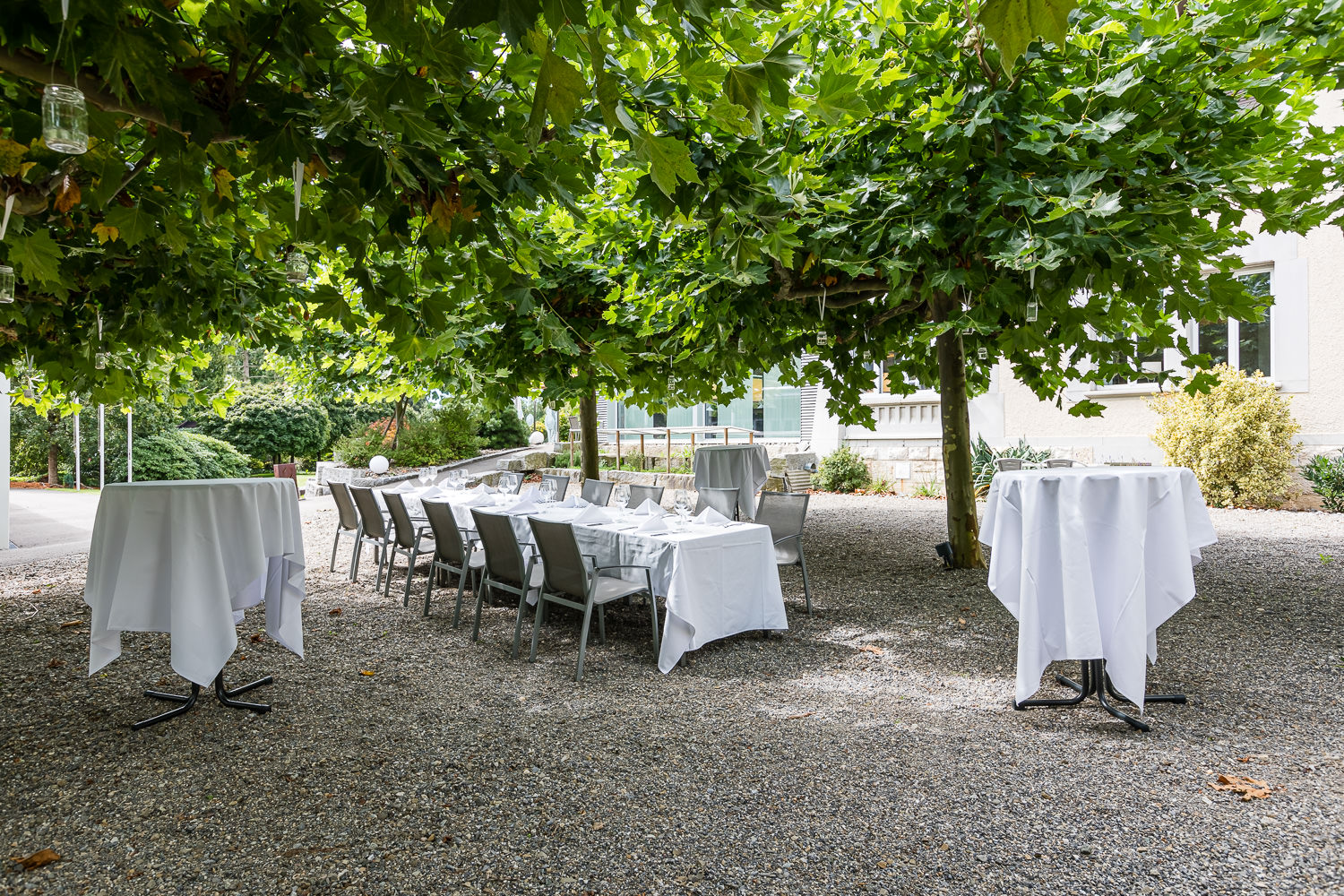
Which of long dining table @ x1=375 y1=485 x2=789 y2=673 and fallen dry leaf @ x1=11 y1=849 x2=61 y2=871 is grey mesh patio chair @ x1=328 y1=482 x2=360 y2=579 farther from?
fallen dry leaf @ x1=11 y1=849 x2=61 y2=871

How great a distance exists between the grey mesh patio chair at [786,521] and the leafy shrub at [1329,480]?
9.32 meters

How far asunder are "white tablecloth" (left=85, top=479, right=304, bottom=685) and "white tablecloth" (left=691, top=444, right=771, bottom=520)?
710 centimetres

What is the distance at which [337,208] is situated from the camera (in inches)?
108

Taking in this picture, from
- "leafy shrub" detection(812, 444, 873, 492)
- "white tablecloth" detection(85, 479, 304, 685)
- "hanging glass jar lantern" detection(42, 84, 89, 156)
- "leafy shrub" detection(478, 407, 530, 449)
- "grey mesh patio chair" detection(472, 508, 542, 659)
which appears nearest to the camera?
"hanging glass jar lantern" detection(42, 84, 89, 156)

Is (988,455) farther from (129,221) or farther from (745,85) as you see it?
(129,221)

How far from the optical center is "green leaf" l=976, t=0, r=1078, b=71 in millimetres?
1055

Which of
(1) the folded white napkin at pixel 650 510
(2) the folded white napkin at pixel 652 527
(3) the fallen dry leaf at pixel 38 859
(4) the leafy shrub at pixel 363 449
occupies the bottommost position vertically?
(3) the fallen dry leaf at pixel 38 859

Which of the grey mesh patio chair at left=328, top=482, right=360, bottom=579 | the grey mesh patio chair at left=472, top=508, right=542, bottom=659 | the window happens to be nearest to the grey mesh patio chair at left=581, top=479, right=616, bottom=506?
the grey mesh patio chair at left=328, top=482, right=360, bottom=579

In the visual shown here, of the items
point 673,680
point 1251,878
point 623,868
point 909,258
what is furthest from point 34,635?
point 1251,878

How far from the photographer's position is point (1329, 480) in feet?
35.3

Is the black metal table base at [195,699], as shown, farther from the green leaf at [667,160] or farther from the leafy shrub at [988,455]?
the leafy shrub at [988,455]

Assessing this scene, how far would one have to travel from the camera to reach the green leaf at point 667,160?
1.73 metres

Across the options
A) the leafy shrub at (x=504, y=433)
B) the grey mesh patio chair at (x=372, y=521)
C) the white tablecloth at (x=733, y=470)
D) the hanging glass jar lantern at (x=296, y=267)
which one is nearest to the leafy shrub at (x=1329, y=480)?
the white tablecloth at (x=733, y=470)

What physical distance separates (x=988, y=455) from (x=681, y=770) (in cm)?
1236
